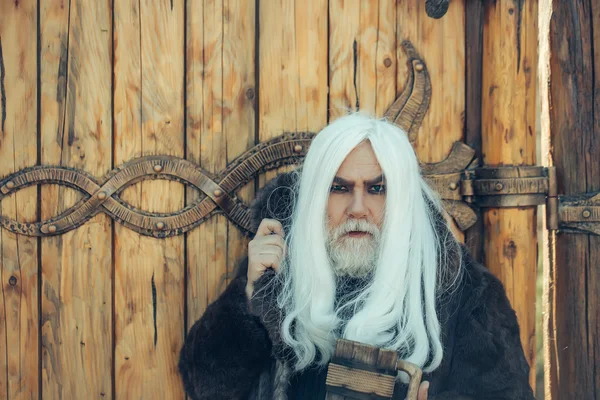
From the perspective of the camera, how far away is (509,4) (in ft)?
10.9

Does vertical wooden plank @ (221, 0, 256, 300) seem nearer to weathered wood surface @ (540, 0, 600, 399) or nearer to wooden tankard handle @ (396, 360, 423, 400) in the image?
wooden tankard handle @ (396, 360, 423, 400)

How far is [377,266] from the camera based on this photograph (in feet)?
9.77

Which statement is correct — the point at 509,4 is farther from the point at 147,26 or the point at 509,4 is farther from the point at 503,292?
the point at 147,26

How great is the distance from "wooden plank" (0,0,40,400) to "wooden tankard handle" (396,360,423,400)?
1.48m

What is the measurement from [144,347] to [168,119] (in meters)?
0.88

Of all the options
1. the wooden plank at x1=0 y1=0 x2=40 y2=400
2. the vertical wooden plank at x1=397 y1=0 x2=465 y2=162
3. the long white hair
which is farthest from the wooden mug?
the wooden plank at x1=0 y1=0 x2=40 y2=400

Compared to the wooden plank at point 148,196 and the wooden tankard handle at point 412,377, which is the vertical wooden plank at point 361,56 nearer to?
the wooden plank at point 148,196

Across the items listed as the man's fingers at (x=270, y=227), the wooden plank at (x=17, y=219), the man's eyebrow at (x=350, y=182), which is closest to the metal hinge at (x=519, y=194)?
the man's eyebrow at (x=350, y=182)

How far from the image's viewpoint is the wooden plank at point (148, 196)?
329cm

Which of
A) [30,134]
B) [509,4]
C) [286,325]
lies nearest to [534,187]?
[509,4]

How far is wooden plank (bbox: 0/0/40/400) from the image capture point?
3.24m

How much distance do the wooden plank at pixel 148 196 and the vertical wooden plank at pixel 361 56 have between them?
0.60 m

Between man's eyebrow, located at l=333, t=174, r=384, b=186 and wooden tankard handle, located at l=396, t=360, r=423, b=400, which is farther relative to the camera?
man's eyebrow, located at l=333, t=174, r=384, b=186

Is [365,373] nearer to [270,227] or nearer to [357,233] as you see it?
[357,233]
